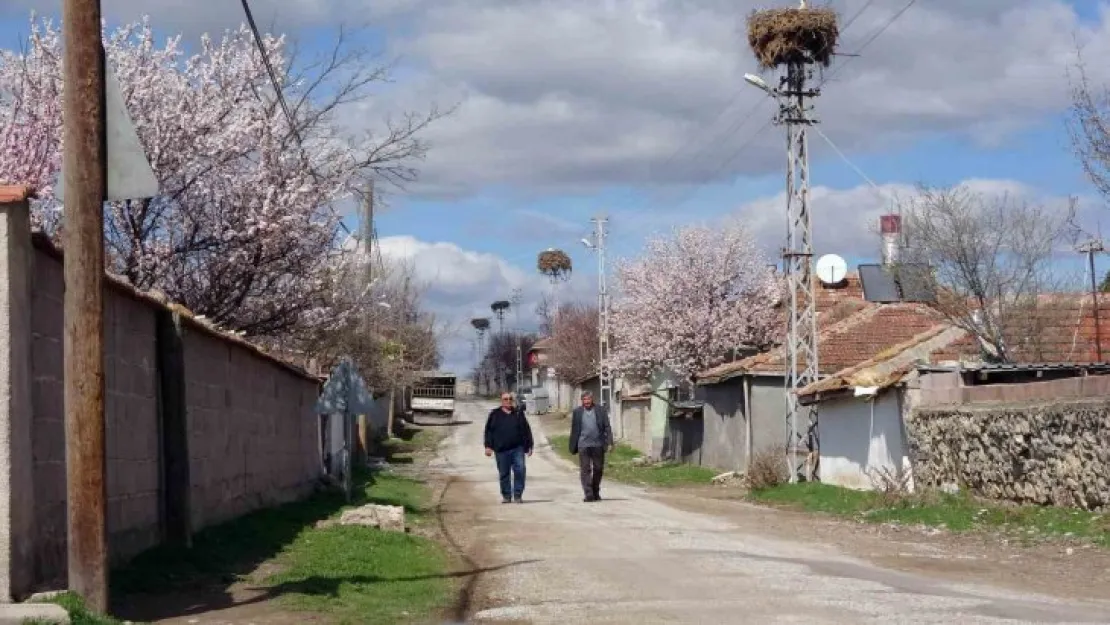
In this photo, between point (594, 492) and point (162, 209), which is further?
point (594, 492)

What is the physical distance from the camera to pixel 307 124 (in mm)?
21500

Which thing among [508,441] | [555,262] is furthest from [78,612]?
[555,262]

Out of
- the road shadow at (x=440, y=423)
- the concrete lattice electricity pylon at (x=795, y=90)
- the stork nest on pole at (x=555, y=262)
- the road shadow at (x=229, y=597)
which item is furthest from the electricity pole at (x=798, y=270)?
the stork nest on pole at (x=555, y=262)

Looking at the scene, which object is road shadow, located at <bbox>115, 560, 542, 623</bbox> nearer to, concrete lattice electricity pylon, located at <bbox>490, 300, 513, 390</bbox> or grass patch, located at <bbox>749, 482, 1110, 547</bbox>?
grass patch, located at <bbox>749, 482, 1110, 547</bbox>

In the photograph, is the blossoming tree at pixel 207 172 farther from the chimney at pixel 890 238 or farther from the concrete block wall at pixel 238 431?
the chimney at pixel 890 238

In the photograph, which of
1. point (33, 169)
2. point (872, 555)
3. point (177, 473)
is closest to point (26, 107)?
point (33, 169)

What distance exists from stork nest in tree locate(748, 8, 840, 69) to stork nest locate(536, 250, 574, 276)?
74.4m

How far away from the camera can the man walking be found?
2214 cm

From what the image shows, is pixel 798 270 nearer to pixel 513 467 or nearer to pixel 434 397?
pixel 513 467

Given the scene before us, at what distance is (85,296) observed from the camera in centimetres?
828

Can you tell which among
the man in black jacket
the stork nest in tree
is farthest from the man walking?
the stork nest in tree

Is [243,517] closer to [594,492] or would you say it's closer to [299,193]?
[299,193]

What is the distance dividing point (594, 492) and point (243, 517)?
25.0 ft

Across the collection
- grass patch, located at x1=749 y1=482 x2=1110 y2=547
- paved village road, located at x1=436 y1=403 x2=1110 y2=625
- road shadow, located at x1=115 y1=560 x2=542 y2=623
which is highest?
road shadow, located at x1=115 y1=560 x2=542 y2=623
